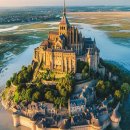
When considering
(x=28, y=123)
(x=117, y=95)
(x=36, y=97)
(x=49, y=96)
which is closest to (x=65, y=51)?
(x=49, y=96)

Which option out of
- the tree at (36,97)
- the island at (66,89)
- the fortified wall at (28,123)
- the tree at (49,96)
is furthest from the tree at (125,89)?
the tree at (36,97)

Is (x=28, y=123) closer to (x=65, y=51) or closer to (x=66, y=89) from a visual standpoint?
(x=66, y=89)

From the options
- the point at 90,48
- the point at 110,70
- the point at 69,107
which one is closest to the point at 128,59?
the point at 110,70

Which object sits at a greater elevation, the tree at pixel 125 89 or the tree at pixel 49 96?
the tree at pixel 49 96

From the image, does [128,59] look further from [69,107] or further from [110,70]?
[69,107]

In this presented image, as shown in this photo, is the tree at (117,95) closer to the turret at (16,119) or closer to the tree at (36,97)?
the tree at (36,97)

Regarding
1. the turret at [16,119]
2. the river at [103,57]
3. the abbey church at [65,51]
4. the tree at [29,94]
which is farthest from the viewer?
the abbey church at [65,51]

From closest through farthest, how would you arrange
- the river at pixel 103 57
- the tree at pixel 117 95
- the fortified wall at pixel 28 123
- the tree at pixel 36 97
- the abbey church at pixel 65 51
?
A: the fortified wall at pixel 28 123 < the river at pixel 103 57 < the tree at pixel 36 97 < the tree at pixel 117 95 < the abbey church at pixel 65 51
